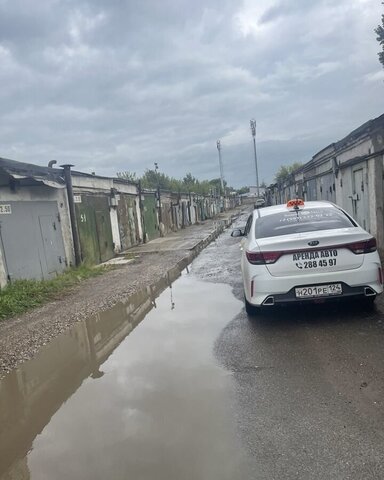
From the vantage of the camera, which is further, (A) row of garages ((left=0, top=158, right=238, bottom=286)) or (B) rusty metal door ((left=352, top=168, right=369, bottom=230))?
(B) rusty metal door ((left=352, top=168, right=369, bottom=230))

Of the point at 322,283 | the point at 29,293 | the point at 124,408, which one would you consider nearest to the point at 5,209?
the point at 29,293

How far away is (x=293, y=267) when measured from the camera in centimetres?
494

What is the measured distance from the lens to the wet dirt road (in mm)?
2633

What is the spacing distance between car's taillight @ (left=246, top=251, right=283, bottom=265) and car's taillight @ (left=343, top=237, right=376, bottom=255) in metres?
0.86

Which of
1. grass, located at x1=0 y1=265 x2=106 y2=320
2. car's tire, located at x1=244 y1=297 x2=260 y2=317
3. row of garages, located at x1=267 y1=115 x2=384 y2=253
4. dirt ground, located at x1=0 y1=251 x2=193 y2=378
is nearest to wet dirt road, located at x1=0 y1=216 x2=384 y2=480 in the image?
car's tire, located at x1=244 y1=297 x2=260 y2=317

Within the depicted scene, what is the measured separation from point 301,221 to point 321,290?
3.93ft

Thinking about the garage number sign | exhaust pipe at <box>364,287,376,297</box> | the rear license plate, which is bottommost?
exhaust pipe at <box>364,287,376,297</box>

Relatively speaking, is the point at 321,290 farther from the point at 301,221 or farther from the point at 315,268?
the point at 301,221

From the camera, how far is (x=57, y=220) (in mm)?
12141

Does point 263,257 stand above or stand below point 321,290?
above

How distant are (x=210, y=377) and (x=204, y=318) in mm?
2162

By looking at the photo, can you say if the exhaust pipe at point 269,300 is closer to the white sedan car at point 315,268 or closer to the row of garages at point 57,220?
the white sedan car at point 315,268

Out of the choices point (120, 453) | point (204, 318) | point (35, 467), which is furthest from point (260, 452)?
point (204, 318)

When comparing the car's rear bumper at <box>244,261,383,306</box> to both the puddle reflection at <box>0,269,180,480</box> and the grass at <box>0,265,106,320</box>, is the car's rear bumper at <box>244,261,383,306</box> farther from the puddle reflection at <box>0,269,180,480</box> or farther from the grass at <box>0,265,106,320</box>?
the grass at <box>0,265,106,320</box>
